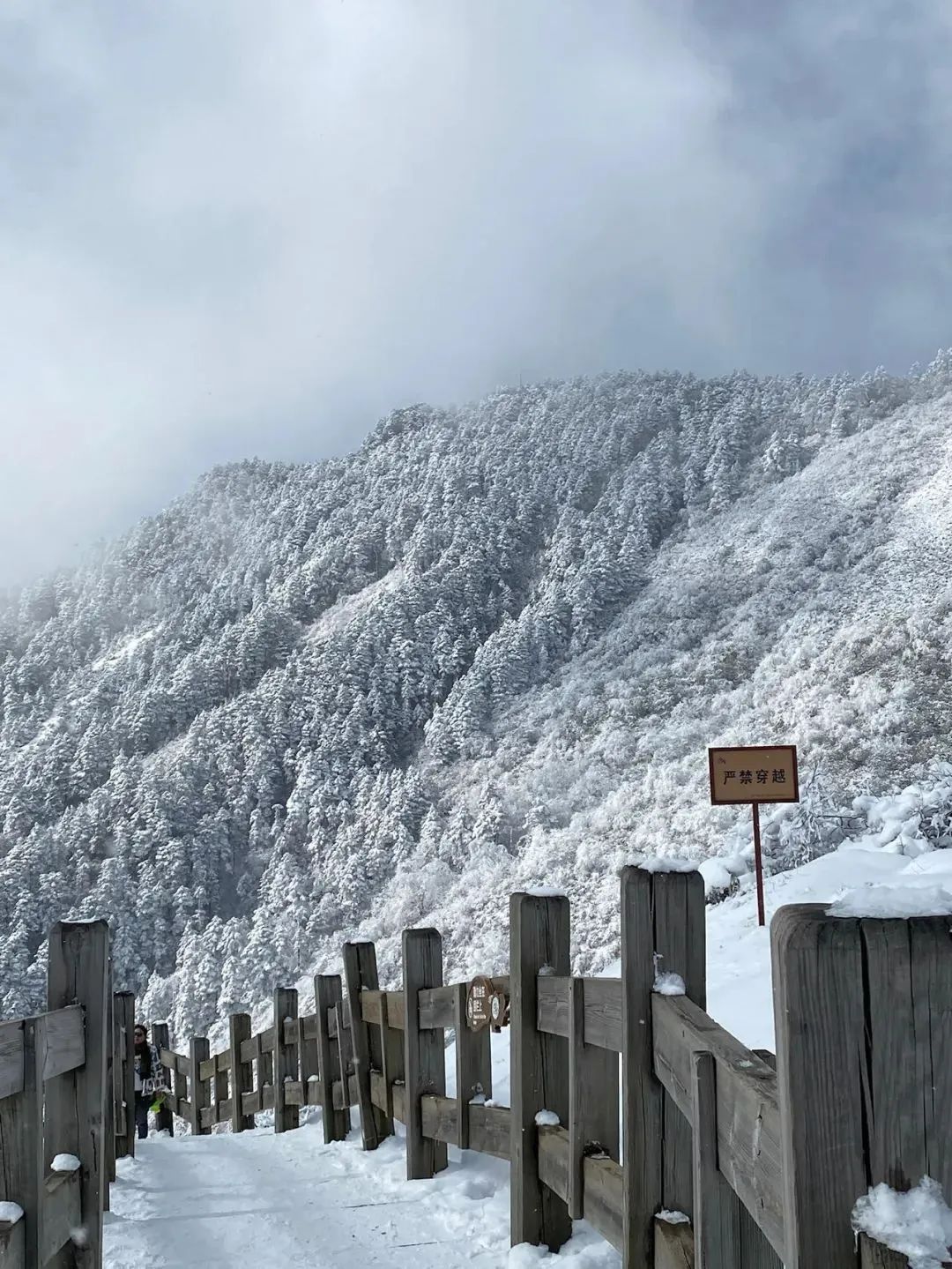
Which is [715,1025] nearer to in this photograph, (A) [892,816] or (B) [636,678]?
(A) [892,816]

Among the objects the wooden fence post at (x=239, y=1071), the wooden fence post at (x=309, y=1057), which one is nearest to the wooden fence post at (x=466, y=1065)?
the wooden fence post at (x=309, y=1057)

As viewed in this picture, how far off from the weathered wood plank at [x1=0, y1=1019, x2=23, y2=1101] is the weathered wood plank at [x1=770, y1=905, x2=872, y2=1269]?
224 cm

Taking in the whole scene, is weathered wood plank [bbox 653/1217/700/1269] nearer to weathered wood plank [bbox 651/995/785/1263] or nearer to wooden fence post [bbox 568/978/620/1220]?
weathered wood plank [bbox 651/995/785/1263]

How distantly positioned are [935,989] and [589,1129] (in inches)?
94.2

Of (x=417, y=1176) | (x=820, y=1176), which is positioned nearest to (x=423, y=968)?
(x=417, y=1176)

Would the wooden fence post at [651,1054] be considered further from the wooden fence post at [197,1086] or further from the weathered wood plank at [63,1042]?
the wooden fence post at [197,1086]

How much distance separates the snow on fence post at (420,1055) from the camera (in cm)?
503

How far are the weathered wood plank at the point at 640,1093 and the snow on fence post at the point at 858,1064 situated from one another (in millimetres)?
1479

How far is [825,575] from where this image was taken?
41.8m

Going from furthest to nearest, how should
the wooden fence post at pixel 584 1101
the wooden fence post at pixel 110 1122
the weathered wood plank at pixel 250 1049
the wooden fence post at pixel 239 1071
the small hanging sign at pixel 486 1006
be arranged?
the wooden fence post at pixel 239 1071 → the weathered wood plank at pixel 250 1049 → the wooden fence post at pixel 110 1122 → the small hanging sign at pixel 486 1006 → the wooden fence post at pixel 584 1101

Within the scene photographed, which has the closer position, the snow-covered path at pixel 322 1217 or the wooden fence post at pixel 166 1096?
the snow-covered path at pixel 322 1217

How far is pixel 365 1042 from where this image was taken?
627 centimetres

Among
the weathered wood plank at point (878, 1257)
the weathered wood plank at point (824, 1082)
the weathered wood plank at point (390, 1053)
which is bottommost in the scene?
the weathered wood plank at point (390, 1053)

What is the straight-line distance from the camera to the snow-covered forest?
3038 cm
